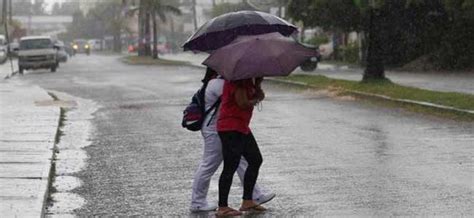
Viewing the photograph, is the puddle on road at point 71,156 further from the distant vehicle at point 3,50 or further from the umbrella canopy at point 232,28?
Result: the distant vehicle at point 3,50

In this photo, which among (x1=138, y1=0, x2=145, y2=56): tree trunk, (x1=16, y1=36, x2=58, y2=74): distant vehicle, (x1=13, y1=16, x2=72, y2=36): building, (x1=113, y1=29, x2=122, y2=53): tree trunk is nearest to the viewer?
(x1=16, y1=36, x2=58, y2=74): distant vehicle

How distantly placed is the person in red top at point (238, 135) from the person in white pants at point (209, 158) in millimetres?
128

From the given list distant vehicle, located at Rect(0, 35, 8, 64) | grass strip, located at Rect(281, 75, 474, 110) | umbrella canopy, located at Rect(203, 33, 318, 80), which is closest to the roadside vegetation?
grass strip, located at Rect(281, 75, 474, 110)

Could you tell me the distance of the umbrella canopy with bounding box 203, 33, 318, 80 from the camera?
27.0 ft

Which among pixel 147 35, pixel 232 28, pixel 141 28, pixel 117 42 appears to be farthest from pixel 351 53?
pixel 117 42

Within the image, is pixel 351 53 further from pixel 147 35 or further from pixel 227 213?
pixel 227 213

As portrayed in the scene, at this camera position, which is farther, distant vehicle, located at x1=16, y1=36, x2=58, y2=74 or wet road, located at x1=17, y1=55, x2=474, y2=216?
distant vehicle, located at x1=16, y1=36, x2=58, y2=74

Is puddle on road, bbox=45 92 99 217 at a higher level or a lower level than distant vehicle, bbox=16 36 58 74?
higher

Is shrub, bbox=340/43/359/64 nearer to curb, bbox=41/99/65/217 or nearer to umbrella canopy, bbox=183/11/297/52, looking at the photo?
curb, bbox=41/99/65/217

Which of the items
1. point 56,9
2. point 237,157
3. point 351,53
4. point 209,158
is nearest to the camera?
point 237,157

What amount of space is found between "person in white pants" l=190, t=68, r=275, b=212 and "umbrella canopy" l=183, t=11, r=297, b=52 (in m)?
0.26

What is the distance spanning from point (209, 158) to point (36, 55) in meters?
40.5

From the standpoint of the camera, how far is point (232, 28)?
8.57 metres

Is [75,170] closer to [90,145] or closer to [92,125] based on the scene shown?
[90,145]
